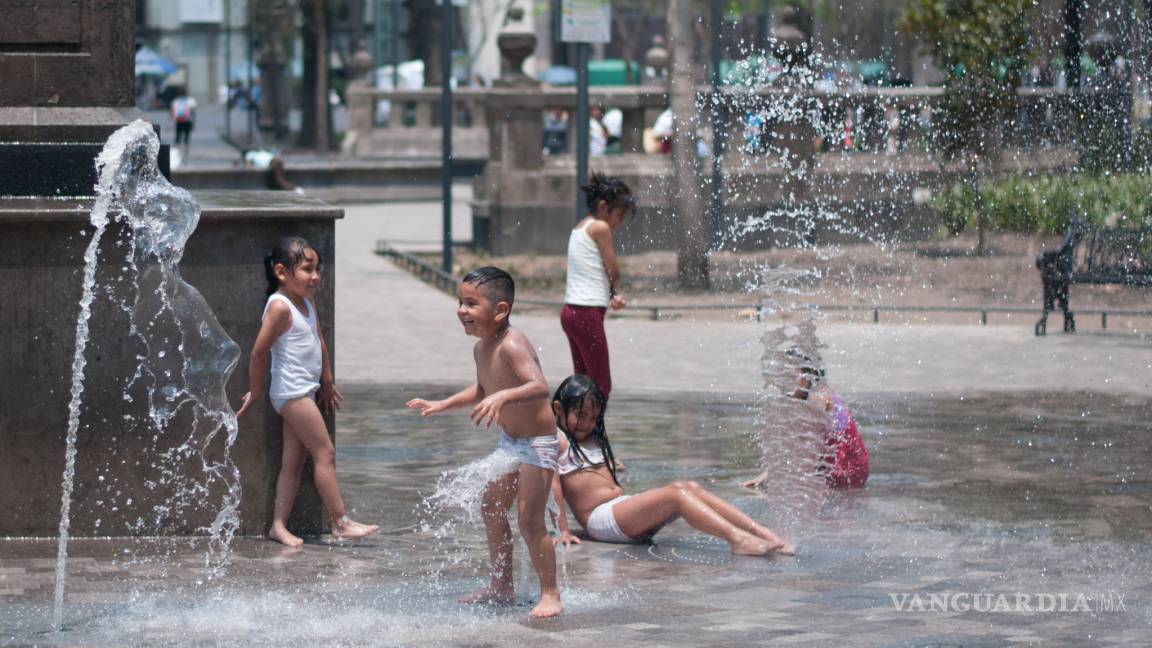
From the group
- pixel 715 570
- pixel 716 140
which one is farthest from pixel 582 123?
pixel 715 570

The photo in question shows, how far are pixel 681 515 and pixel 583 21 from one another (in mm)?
10637

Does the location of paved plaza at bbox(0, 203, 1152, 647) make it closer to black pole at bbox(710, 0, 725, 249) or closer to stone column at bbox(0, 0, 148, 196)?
stone column at bbox(0, 0, 148, 196)

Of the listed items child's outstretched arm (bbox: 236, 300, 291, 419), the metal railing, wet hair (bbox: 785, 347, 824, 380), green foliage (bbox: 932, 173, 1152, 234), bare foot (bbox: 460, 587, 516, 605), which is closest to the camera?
bare foot (bbox: 460, 587, 516, 605)

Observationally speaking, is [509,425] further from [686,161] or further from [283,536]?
[686,161]

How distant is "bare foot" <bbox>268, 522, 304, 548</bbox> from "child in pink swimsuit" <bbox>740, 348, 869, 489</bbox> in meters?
2.51

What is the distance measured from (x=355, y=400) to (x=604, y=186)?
3263 mm

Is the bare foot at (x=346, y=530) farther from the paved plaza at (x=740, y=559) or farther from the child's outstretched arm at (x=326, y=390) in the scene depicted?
the child's outstretched arm at (x=326, y=390)

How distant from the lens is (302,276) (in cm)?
836

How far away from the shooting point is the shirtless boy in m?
7.20

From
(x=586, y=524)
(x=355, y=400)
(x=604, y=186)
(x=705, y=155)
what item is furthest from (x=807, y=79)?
(x=586, y=524)

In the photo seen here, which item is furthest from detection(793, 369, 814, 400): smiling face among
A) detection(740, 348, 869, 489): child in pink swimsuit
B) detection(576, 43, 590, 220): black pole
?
detection(576, 43, 590, 220): black pole

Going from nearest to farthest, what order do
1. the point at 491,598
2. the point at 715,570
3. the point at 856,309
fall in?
the point at 491,598
the point at 715,570
the point at 856,309

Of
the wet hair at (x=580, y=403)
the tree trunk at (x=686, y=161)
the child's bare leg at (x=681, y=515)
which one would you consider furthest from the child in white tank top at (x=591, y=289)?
the tree trunk at (x=686, y=161)

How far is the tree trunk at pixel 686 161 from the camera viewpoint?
20000mm
